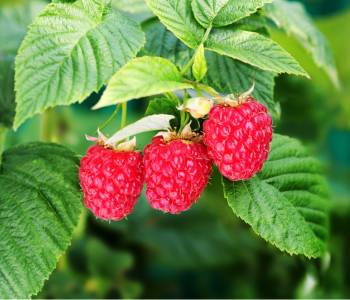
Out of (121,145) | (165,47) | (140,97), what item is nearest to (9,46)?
(165,47)

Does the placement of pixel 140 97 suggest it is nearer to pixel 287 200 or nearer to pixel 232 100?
pixel 232 100

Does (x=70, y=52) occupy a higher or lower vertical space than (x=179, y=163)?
higher

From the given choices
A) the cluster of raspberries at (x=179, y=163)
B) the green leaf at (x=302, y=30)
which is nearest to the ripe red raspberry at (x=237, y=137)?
the cluster of raspberries at (x=179, y=163)

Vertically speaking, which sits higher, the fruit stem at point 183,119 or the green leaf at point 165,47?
the fruit stem at point 183,119

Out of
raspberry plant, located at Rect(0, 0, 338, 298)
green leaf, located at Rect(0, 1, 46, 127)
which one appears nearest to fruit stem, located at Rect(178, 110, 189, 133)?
raspberry plant, located at Rect(0, 0, 338, 298)

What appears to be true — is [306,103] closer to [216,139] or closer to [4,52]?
[4,52]

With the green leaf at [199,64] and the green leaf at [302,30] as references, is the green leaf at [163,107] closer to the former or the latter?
the green leaf at [199,64]
